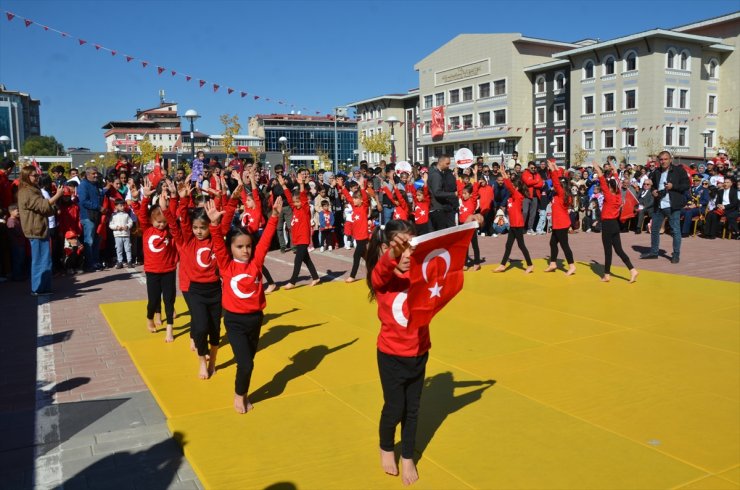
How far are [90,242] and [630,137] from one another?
46.7 m

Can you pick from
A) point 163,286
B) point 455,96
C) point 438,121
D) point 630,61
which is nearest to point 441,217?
point 163,286

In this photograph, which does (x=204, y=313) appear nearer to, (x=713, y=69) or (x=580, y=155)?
(x=580, y=155)

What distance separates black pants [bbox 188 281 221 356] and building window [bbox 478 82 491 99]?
6070 cm

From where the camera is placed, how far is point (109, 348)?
7277 mm

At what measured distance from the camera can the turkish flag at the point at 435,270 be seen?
3.73 metres

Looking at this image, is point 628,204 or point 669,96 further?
point 669,96

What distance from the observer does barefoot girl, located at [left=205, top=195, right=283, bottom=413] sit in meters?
5.05

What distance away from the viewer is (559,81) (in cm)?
5747

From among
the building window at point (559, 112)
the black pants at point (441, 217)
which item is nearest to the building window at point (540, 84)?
the building window at point (559, 112)

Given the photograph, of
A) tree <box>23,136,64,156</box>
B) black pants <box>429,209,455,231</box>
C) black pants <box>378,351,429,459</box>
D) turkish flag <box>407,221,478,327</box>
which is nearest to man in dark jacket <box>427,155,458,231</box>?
black pants <box>429,209,455,231</box>

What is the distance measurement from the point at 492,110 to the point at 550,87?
6.41 m

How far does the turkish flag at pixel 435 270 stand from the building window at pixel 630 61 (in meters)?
51.9

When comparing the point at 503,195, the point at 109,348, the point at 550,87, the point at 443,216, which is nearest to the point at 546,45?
the point at 550,87

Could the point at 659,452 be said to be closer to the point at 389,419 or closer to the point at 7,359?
the point at 389,419
